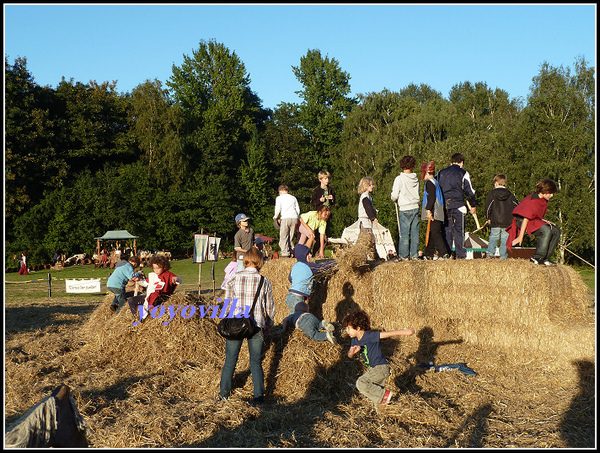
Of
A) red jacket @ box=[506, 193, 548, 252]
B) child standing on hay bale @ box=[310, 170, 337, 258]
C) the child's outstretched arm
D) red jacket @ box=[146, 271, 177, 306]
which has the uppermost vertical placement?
child standing on hay bale @ box=[310, 170, 337, 258]

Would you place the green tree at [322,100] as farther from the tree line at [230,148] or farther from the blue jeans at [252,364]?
the blue jeans at [252,364]

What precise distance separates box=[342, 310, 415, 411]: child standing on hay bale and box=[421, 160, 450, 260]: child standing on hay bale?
4151 millimetres

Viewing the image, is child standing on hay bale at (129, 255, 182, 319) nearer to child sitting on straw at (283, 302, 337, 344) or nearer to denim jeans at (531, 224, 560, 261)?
child sitting on straw at (283, 302, 337, 344)

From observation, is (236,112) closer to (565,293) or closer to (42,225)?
(42,225)

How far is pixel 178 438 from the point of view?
5.68 meters

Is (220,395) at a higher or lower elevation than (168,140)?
lower

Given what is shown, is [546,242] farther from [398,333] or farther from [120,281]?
[120,281]

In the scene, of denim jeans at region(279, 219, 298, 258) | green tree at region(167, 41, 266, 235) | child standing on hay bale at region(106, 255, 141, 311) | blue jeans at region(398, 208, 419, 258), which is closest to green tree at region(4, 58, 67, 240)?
green tree at region(167, 41, 266, 235)

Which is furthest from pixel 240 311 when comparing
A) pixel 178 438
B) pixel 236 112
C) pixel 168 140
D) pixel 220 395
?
pixel 236 112

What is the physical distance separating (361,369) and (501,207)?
4.75 metres

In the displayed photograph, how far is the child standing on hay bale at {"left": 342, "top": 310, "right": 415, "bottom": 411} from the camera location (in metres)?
6.48

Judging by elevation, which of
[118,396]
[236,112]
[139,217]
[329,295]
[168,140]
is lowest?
[118,396]

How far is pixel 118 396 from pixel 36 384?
55.9 inches

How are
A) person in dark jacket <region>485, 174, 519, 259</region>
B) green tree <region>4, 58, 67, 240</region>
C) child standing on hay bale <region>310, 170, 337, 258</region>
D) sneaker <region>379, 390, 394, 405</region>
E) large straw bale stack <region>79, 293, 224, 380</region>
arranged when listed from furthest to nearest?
green tree <region>4, 58, 67, 240</region> → child standing on hay bale <region>310, 170, 337, 258</region> → person in dark jacket <region>485, 174, 519, 259</region> → large straw bale stack <region>79, 293, 224, 380</region> → sneaker <region>379, 390, 394, 405</region>
